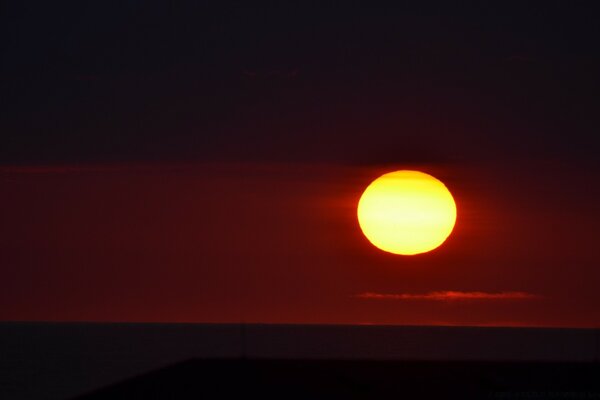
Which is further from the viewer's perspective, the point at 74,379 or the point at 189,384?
the point at 74,379

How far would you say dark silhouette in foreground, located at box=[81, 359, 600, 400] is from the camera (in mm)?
22562

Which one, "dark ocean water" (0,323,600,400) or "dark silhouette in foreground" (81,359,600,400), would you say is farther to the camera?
"dark ocean water" (0,323,600,400)

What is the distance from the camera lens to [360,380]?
79.5 feet

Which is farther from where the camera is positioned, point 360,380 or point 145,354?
point 145,354

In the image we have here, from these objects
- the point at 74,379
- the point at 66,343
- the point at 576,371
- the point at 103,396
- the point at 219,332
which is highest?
the point at 219,332

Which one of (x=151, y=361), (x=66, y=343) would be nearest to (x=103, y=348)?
(x=66, y=343)

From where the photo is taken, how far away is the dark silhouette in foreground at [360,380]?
888 inches

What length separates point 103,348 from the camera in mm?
130875

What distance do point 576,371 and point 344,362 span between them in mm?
5700

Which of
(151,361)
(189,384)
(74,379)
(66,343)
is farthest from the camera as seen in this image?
(66,343)

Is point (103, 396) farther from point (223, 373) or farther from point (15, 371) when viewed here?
point (15, 371)

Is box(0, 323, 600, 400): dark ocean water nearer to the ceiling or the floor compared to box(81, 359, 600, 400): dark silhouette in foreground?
nearer to the ceiling

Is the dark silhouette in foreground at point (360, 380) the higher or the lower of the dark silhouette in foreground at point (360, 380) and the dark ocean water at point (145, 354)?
the lower

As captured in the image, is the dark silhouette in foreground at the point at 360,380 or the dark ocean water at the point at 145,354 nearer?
the dark silhouette in foreground at the point at 360,380
